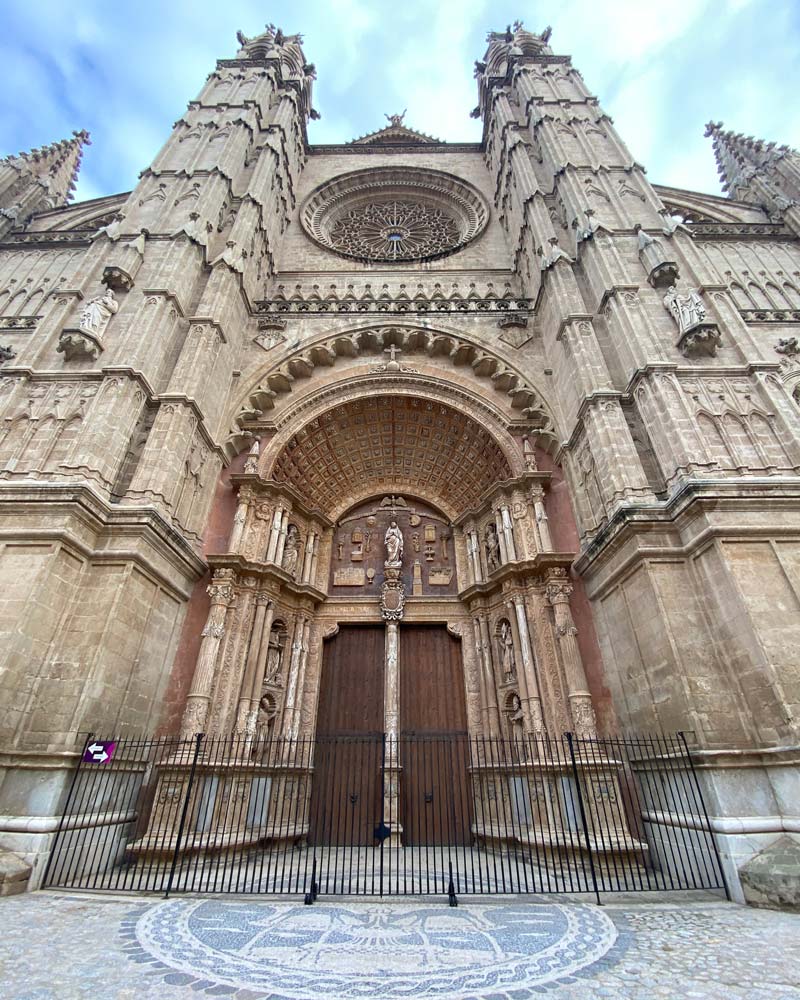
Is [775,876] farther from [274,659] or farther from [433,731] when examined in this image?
[274,659]

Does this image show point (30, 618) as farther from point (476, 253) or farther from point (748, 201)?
point (748, 201)

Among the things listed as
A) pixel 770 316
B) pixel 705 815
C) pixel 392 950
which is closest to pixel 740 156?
pixel 770 316

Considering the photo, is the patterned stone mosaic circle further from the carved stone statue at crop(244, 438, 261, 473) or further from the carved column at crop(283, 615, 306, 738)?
the carved stone statue at crop(244, 438, 261, 473)

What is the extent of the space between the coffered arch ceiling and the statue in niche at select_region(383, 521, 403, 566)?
3.94 metres

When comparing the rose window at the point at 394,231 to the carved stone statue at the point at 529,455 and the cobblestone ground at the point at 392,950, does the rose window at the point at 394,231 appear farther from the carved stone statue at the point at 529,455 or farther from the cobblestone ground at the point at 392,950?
the cobblestone ground at the point at 392,950

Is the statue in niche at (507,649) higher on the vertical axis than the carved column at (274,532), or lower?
lower

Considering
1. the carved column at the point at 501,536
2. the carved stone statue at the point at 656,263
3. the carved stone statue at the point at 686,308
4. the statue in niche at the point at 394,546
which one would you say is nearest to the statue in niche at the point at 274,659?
the statue in niche at the point at 394,546

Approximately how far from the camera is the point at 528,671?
28.5 feet

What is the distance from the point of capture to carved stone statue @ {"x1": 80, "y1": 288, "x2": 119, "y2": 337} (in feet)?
30.8

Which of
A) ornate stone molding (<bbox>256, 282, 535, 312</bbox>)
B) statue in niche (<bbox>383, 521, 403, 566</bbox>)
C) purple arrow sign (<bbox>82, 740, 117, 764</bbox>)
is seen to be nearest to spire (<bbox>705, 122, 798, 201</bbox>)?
ornate stone molding (<bbox>256, 282, 535, 312</bbox>)

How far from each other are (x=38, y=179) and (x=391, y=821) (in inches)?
982

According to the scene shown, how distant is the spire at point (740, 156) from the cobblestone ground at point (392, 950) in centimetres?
2358

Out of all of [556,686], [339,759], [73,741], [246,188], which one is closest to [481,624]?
[556,686]

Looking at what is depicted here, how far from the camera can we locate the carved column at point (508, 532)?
31.9 feet
